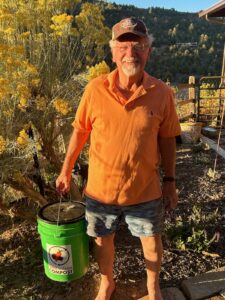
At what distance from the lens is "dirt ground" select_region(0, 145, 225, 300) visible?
10.2ft

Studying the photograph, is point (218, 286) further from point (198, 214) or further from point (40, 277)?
point (40, 277)

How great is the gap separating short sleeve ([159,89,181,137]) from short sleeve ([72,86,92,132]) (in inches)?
17.5

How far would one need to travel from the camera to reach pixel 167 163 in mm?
2688

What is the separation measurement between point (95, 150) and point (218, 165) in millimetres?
3865

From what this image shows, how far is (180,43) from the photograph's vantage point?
110 feet

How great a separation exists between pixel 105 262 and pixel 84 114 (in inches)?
40.8

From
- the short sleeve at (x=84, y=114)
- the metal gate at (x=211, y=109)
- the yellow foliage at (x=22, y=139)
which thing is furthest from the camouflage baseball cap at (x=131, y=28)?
the metal gate at (x=211, y=109)

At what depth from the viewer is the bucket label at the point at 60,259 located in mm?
2777

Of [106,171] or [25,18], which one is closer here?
[106,171]

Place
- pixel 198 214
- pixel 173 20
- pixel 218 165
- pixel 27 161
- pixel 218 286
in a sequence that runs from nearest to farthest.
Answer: pixel 218 286 < pixel 27 161 < pixel 198 214 < pixel 218 165 < pixel 173 20

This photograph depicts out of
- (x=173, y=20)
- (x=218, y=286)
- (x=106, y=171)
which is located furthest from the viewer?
(x=173, y=20)

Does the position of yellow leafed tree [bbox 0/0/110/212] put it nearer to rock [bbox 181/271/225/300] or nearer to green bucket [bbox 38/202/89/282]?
green bucket [bbox 38/202/89/282]

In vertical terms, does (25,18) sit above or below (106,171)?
above

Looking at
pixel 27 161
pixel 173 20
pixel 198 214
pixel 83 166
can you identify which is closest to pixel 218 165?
pixel 198 214
